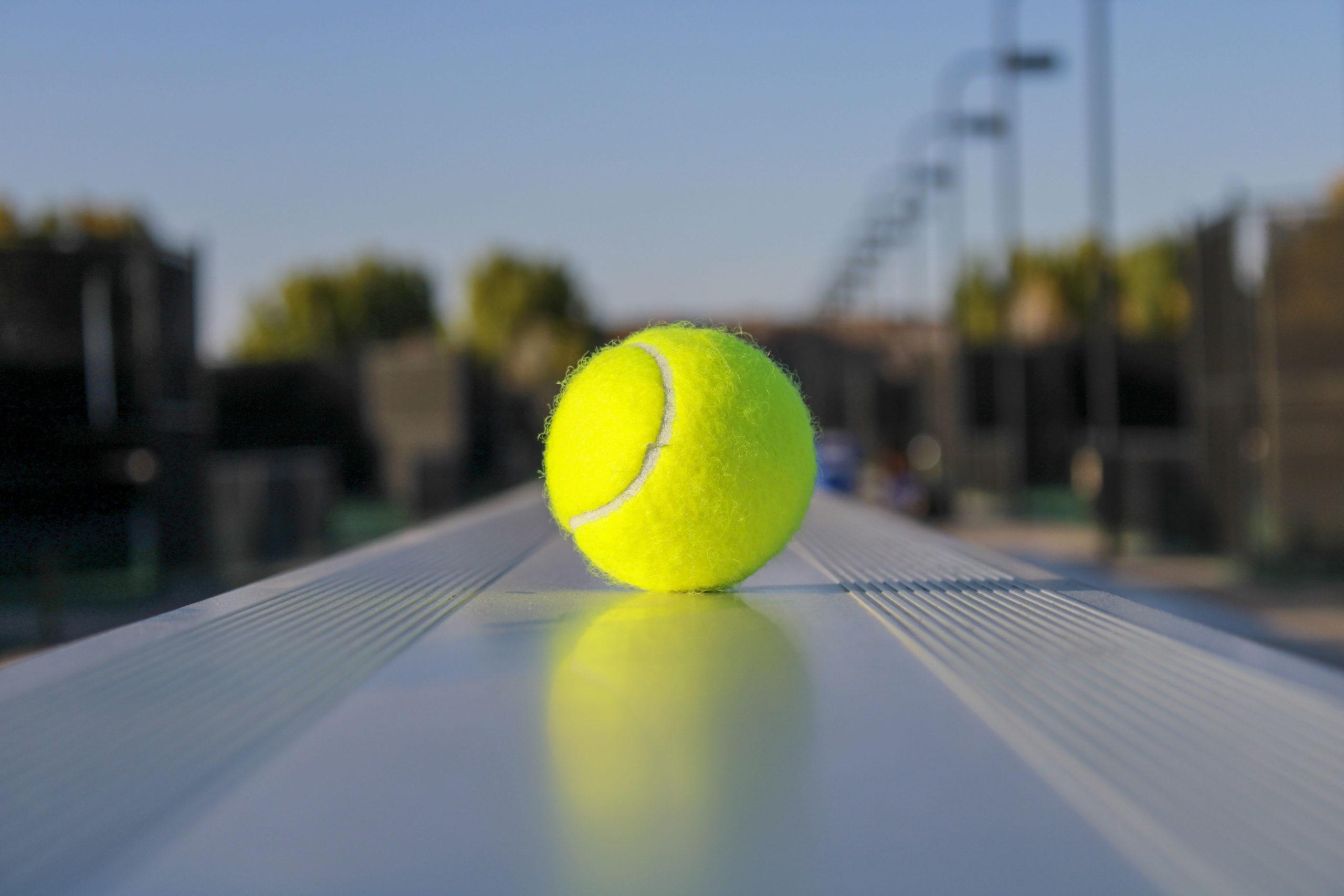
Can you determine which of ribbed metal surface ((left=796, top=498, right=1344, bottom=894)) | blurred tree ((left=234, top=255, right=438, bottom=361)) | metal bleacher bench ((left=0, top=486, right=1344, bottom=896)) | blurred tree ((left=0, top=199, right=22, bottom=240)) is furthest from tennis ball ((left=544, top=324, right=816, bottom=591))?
blurred tree ((left=234, top=255, right=438, bottom=361))

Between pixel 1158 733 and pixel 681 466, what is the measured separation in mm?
1606

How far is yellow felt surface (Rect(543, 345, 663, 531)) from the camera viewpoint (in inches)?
129

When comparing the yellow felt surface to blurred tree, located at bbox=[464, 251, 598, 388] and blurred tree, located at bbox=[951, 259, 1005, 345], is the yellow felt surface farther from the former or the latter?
blurred tree, located at bbox=[464, 251, 598, 388]

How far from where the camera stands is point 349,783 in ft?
5.43

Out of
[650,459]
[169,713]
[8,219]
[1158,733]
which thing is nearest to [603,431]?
[650,459]

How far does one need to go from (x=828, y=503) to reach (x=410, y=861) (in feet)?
19.7

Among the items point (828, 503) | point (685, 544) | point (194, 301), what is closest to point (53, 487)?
point (194, 301)

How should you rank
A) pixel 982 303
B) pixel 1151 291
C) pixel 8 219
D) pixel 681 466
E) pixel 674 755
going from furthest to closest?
pixel 982 303 → pixel 1151 291 → pixel 8 219 → pixel 681 466 → pixel 674 755

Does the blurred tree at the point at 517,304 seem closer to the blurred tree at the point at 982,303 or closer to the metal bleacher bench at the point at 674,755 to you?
the blurred tree at the point at 982,303

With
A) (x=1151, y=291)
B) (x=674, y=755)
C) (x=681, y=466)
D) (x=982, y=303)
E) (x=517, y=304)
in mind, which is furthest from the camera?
(x=517, y=304)

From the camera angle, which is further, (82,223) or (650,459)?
(82,223)

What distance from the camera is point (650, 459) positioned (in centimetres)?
328

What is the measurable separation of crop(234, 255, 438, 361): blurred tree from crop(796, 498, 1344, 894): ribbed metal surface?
10627cm

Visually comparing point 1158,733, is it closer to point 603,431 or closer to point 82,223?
point 603,431
